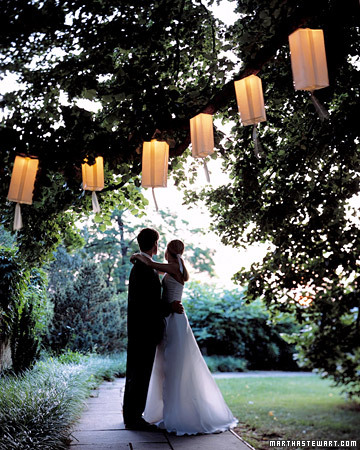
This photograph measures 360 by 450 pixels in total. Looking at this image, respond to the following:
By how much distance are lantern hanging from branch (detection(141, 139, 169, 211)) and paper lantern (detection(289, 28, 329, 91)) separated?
1177 millimetres

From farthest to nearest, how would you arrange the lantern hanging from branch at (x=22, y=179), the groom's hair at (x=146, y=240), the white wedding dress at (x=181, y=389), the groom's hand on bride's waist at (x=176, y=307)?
the groom's hair at (x=146, y=240)
the groom's hand on bride's waist at (x=176, y=307)
the white wedding dress at (x=181, y=389)
the lantern hanging from branch at (x=22, y=179)

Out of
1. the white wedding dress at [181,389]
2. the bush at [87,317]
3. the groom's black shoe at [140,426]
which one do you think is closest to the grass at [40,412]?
the groom's black shoe at [140,426]

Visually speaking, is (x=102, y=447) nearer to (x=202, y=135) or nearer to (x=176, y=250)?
(x=176, y=250)

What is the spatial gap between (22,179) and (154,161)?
3.35ft

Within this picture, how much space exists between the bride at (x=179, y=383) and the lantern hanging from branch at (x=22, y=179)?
1482 mm

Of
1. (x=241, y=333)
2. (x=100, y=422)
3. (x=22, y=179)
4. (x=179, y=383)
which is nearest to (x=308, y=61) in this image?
(x=22, y=179)

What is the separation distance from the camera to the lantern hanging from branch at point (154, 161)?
3.36 meters

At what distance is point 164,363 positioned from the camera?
4.30 metres

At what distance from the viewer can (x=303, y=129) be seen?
186 inches

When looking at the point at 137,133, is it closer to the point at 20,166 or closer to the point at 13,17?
the point at 20,166

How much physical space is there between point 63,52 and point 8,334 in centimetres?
419

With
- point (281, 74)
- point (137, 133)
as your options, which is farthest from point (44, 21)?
point (281, 74)

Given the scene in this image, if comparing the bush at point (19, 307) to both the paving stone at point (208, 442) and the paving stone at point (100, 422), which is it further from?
the paving stone at point (208, 442)

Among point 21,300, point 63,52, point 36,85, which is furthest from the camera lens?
point 21,300
